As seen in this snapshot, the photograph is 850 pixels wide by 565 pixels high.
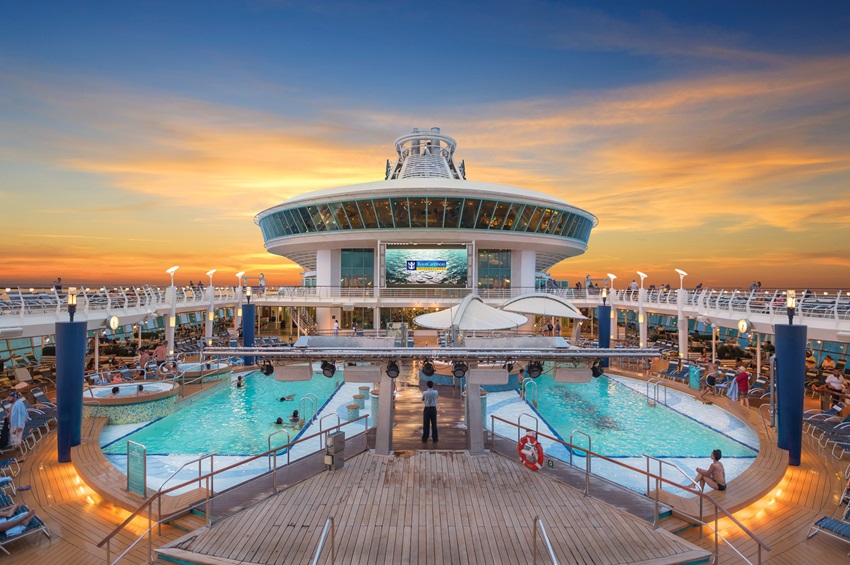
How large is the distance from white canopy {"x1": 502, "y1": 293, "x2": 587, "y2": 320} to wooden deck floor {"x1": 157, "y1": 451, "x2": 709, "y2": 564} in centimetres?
632

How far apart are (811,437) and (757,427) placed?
120 centimetres

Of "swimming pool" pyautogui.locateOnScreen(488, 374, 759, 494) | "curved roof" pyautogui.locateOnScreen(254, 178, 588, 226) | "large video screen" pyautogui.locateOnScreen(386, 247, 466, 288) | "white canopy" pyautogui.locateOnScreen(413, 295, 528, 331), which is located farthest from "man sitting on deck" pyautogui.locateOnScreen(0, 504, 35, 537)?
"large video screen" pyautogui.locateOnScreen(386, 247, 466, 288)

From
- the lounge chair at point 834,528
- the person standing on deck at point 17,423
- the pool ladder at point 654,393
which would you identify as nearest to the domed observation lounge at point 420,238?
the pool ladder at point 654,393

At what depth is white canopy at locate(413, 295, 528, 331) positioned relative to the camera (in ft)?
37.1

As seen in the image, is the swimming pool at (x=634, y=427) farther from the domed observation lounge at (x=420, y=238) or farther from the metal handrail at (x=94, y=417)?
the domed observation lounge at (x=420, y=238)

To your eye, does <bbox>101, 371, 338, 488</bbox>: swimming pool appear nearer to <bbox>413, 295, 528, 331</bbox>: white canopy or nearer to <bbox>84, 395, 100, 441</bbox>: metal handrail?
<bbox>84, 395, 100, 441</bbox>: metal handrail

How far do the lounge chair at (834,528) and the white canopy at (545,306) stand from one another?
749 centimetres

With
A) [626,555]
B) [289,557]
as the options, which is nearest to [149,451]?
[289,557]

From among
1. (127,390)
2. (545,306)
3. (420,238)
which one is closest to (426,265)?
(420,238)

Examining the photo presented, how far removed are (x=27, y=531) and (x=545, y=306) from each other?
42.5 feet

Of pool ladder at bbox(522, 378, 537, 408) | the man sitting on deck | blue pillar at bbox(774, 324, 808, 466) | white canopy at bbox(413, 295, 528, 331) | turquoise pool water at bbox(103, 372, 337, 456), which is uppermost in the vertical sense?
white canopy at bbox(413, 295, 528, 331)

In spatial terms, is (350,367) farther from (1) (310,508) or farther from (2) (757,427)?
(2) (757,427)

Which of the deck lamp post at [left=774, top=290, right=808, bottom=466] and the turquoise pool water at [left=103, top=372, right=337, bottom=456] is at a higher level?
the deck lamp post at [left=774, top=290, right=808, bottom=466]

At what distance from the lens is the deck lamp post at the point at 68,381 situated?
10.3m
